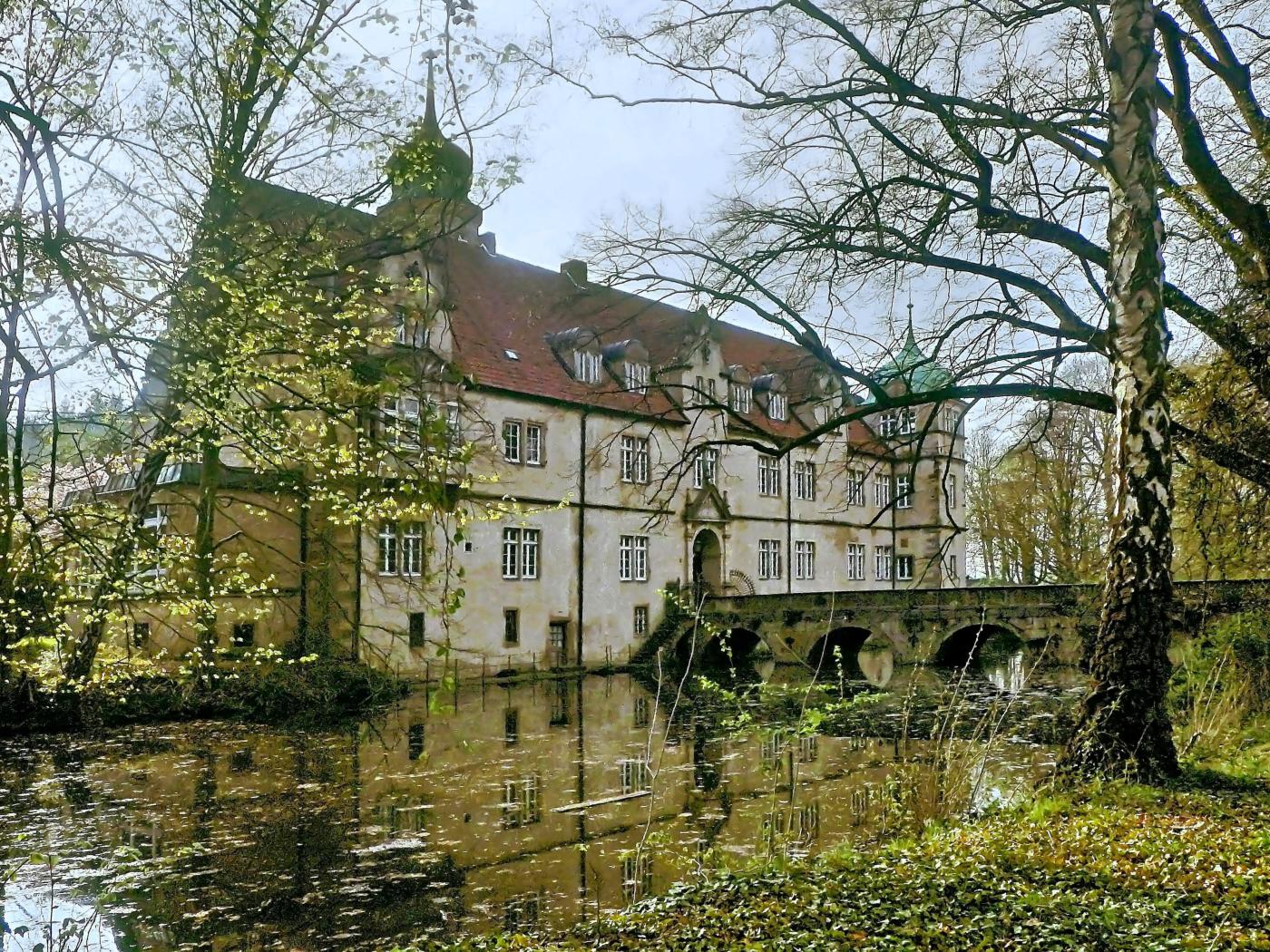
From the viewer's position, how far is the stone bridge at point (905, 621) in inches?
920

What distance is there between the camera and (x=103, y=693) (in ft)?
47.9

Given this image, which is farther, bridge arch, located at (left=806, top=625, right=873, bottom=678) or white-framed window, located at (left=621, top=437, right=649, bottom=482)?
white-framed window, located at (left=621, top=437, right=649, bottom=482)

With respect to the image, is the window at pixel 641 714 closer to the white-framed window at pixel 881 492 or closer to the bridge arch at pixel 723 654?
the bridge arch at pixel 723 654

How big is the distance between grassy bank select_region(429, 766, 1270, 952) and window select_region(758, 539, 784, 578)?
2688 centimetres

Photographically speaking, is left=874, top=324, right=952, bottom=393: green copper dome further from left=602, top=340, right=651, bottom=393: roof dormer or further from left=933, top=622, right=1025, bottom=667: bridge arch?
left=602, top=340, right=651, bottom=393: roof dormer

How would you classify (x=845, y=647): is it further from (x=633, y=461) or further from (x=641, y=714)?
(x=641, y=714)

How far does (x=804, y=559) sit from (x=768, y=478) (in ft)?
10.5

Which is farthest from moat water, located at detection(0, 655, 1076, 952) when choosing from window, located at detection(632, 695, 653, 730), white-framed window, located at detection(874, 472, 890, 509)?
white-framed window, located at detection(874, 472, 890, 509)

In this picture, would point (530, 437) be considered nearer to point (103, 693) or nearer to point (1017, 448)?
point (103, 693)

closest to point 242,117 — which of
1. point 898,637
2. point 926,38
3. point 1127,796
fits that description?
point 926,38

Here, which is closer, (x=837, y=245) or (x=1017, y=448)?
(x=837, y=245)

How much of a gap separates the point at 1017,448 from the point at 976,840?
5.56 meters

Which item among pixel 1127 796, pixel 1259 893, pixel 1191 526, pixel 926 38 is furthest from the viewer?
pixel 1191 526

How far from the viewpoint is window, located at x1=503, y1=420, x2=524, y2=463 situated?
25797 millimetres
